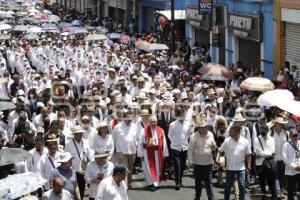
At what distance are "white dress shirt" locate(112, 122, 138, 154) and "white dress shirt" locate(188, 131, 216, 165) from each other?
61.0 inches

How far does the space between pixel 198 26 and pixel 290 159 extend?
2196 centimetres

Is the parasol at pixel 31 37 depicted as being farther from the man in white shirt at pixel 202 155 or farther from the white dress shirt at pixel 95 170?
the white dress shirt at pixel 95 170

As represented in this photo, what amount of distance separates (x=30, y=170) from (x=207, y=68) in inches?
376

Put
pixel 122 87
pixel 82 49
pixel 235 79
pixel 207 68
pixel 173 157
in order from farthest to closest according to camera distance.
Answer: pixel 82 49 < pixel 235 79 < pixel 207 68 < pixel 122 87 < pixel 173 157

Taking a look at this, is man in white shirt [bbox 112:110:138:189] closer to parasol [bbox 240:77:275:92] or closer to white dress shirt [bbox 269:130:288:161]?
white dress shirt [bbox 269:130:288:161]

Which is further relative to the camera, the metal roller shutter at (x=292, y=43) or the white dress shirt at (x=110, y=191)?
the metal roller shutter at (x=292, y=43)

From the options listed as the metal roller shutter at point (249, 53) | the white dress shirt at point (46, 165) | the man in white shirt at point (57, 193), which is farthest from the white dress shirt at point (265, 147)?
the metal roller shutter at point (249, 53)

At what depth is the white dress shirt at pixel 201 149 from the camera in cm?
1339

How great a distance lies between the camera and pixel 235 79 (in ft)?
74.1

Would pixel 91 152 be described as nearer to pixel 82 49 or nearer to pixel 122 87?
pixel 122 87

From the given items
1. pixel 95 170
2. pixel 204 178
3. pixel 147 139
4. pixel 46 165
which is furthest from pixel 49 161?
pixel 147 139

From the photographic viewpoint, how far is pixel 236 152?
42.5ft

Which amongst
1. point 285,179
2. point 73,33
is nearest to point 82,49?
point 73,33

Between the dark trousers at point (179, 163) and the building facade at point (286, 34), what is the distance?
31.8 feet
